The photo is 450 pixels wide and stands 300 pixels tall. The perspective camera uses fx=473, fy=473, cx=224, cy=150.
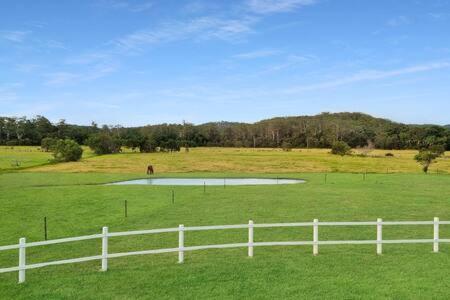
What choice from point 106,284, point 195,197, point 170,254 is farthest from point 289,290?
point 195,197

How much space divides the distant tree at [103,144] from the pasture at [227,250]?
8330 centimetres

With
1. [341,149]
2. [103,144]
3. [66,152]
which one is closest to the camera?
[66,152]

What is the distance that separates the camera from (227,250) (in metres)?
18.1

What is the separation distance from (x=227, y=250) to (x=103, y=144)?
4441 inches

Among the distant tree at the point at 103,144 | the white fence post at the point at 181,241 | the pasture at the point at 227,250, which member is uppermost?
the distant tree at the point at 103,144

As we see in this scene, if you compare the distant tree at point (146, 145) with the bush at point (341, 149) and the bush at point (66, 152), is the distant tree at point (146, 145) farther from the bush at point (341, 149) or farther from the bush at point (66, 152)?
the bush at point (341, 149)

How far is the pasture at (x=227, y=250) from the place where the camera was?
12664 millimetres

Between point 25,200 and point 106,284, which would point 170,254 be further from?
point 25,200

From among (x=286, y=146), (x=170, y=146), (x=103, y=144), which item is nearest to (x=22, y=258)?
(x=103, y=144)

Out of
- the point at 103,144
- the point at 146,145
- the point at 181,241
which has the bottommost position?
the point at 181,241

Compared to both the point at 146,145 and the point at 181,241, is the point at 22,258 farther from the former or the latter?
the point at 146,145

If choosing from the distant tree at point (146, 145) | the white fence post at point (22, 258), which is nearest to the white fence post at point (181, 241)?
the white fence post at point (22, 258)

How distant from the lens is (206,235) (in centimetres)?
2153

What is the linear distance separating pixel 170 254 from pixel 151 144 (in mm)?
124741
